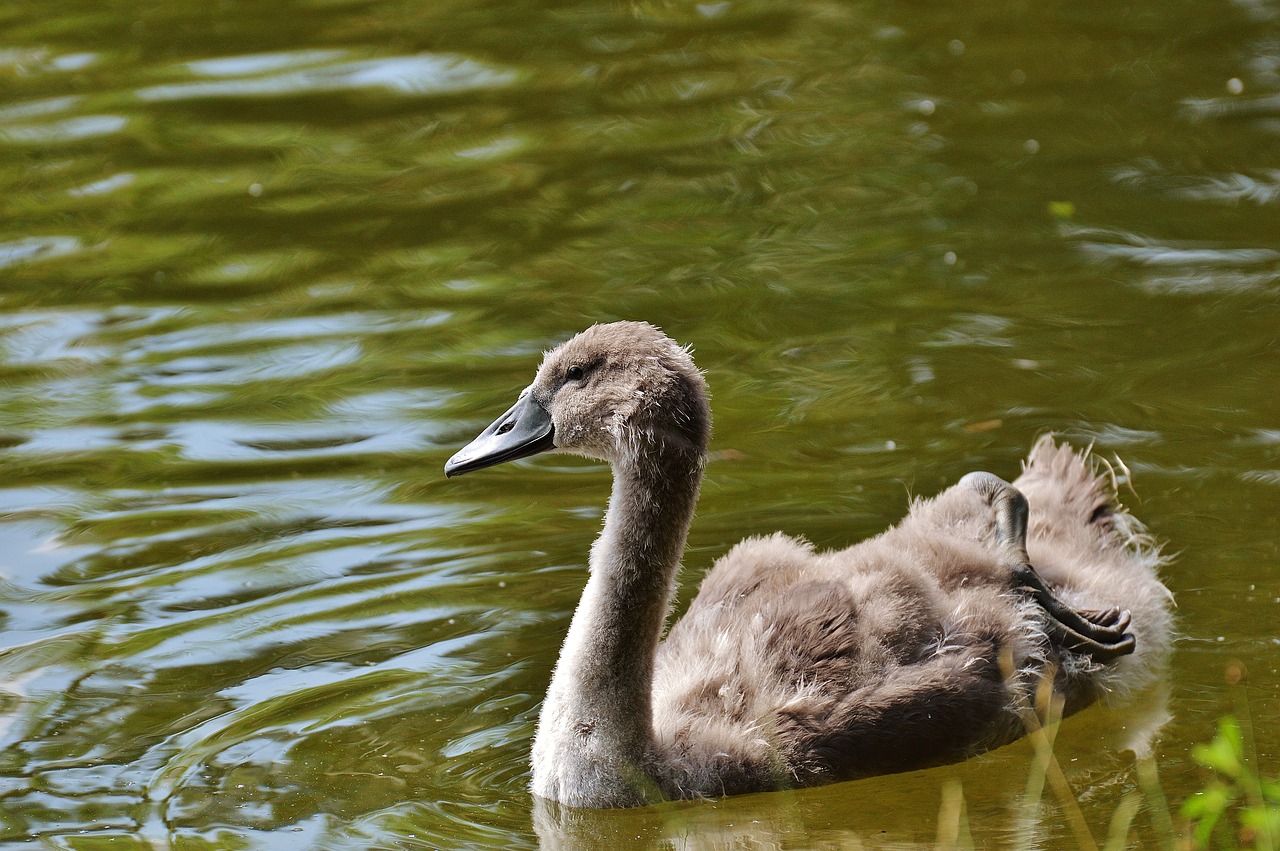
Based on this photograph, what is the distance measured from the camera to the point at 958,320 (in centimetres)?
898

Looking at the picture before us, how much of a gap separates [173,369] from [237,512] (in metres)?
1.63

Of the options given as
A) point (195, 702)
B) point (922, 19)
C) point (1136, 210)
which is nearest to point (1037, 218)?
point (1136, 210)

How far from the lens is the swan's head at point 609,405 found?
5.56 meters

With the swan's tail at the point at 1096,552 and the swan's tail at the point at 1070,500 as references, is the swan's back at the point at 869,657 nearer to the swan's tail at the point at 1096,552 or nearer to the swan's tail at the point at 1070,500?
the swan's tail at the point at 1096,552

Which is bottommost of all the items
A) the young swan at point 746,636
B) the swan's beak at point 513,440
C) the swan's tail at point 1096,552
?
the swan's tail at point 1096,552

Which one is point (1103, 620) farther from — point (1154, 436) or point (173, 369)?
point (173, 369)

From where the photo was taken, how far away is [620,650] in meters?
5.53

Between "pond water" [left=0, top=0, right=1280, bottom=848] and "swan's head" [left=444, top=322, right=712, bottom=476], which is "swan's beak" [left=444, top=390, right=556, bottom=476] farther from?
"pond water" [left=0, top=0, right=1280, bottom=848]

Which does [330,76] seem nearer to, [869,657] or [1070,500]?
[1070,500]

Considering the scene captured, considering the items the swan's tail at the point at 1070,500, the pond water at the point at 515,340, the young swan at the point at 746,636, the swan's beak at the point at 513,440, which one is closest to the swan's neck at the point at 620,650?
the young swan at the point at 746,636

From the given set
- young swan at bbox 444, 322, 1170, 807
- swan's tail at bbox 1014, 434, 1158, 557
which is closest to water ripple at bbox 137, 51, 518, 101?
swan's tail at bbox 1014, 434, 1158, 557

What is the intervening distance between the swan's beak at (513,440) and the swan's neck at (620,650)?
29 centimetres

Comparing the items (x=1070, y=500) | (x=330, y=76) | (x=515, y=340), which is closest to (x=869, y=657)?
(x=1070, y=500)

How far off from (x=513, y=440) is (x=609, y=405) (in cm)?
38
